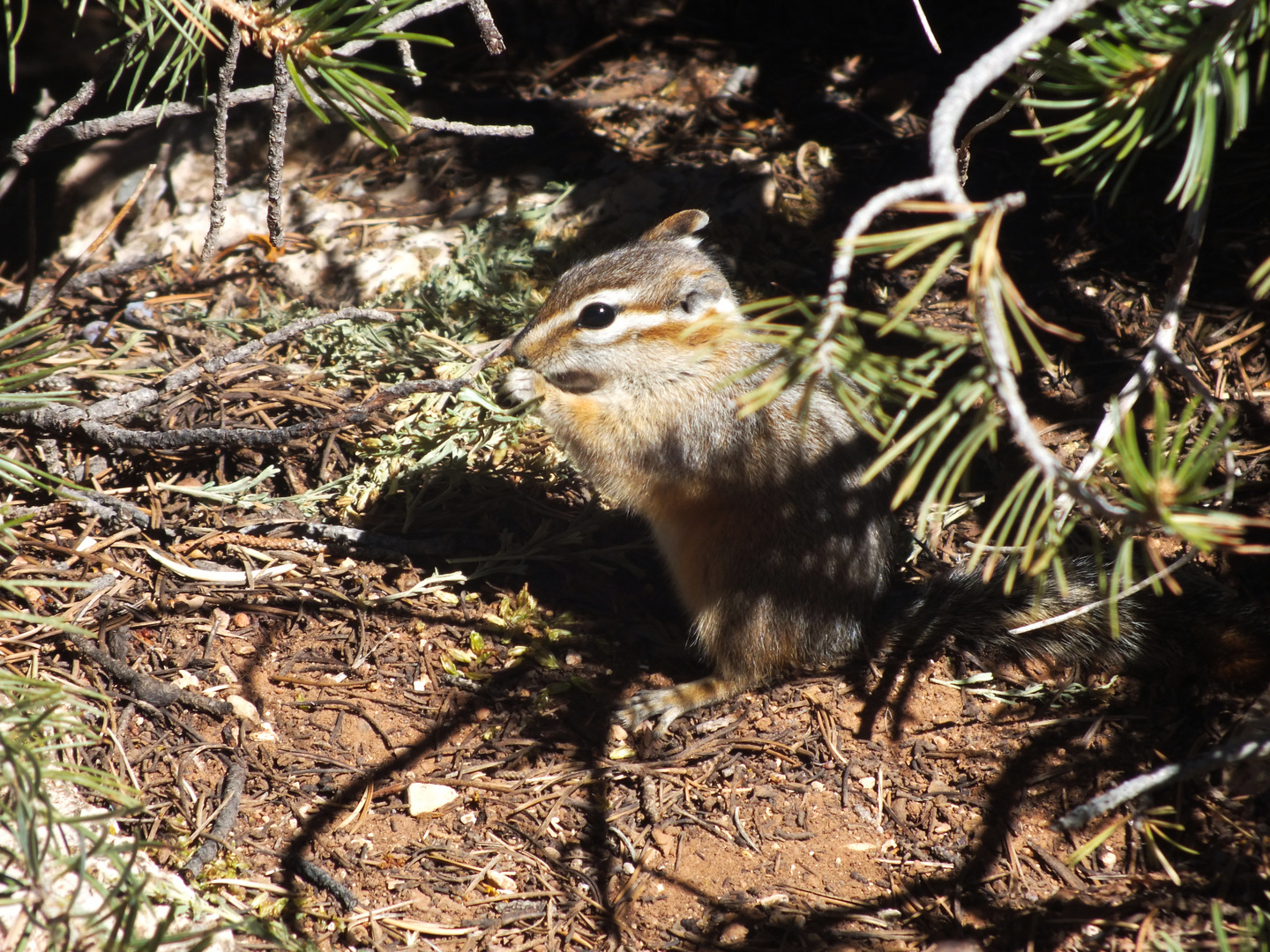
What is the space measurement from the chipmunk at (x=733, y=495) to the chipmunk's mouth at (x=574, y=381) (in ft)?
0.14

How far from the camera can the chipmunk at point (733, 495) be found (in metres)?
3.06

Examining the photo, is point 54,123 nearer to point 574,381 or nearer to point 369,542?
point 369,542

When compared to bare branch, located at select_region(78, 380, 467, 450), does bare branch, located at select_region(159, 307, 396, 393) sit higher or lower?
higher

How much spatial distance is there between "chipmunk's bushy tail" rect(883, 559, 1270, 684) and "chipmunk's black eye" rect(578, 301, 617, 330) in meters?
1.50

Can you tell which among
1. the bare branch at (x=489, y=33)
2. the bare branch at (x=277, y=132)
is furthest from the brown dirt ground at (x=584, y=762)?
the bare branch at (x=489, y=33)

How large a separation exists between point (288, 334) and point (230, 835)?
1.69 meters

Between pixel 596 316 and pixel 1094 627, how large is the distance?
79.4 inches

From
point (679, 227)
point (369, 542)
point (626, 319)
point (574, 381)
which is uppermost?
point (679, 227)

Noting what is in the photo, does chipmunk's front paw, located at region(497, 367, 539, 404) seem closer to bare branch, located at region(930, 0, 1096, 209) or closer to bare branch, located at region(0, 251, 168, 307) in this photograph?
bare branch, located at region(0, 251, 168, 307)

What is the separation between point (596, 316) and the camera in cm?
326

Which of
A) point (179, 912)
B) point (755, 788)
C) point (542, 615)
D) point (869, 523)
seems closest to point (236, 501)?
point (542, 615)

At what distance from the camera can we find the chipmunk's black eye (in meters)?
3.25

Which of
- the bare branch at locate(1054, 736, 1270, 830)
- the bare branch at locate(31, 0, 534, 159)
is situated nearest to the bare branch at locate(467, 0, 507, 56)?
the bare branch at locate(31, 0, 534, 159)

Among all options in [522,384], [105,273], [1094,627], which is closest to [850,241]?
[1094,627]
